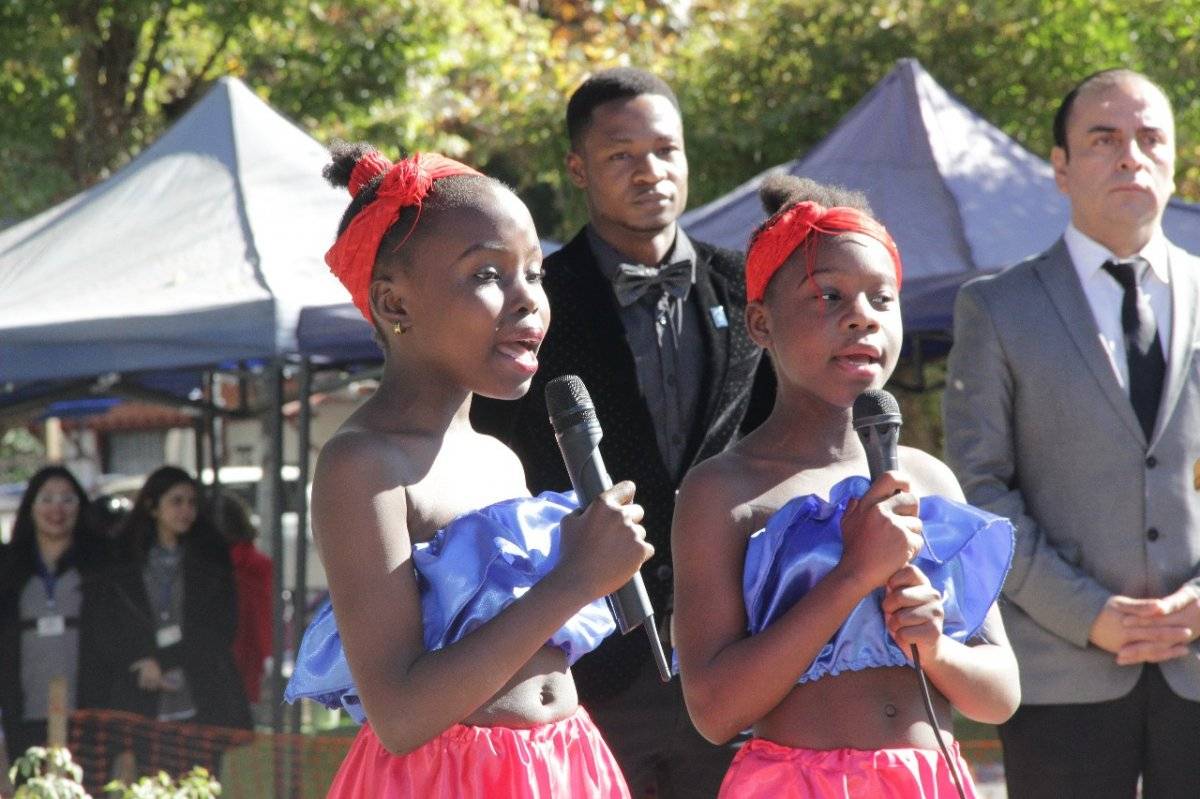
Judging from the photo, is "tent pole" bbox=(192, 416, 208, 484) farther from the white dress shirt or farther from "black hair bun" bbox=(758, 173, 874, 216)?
"black hair bun" bbox=(758, 173, 874, 216)

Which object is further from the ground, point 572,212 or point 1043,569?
point 572,212

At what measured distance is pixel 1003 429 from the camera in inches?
153

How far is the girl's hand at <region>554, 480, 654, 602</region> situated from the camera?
7.44ft

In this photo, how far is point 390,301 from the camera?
2596 mm

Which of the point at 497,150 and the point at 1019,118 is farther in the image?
the point at 497,150

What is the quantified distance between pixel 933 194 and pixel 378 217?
16.6 ft

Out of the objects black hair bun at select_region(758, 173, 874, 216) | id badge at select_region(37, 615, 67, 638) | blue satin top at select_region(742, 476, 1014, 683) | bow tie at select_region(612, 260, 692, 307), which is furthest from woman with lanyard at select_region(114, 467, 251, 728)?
blue satin top at select_region(742, 476, 1014, 683)

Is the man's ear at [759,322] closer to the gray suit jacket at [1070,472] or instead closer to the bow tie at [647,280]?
the bow tie at [647,280]

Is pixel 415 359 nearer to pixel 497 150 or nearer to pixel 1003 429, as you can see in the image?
pixel 1003 429

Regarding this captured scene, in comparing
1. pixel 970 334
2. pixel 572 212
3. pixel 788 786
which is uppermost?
pixel 572 212

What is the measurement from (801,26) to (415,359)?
1014 centimetres

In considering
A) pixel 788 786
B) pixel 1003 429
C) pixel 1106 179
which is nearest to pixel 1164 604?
pixel 1003 429

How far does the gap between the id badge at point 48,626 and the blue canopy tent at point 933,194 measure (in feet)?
12.4

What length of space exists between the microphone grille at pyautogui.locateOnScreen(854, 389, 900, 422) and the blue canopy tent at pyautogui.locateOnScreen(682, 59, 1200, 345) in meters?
4.36
